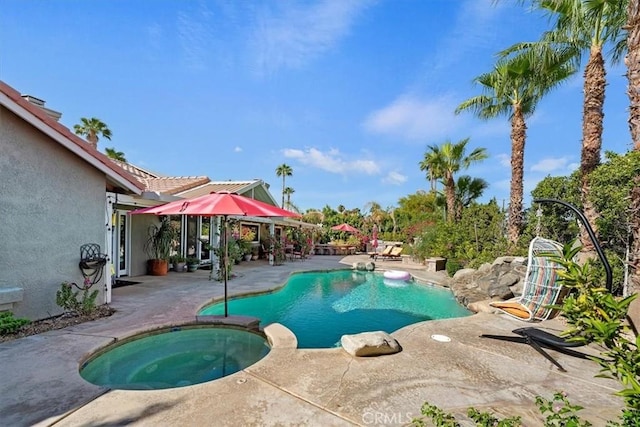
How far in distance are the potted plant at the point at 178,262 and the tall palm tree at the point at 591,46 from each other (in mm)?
14588

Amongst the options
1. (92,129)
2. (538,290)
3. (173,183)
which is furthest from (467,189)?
(92,129)

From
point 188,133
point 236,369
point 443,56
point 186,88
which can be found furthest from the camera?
point 188,133

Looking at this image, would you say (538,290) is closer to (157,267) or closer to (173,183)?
(157,267)

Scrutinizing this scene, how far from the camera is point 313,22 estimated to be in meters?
10.4

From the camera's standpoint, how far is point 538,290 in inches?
210

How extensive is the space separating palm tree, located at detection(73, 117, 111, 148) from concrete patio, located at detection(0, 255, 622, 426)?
2731cm

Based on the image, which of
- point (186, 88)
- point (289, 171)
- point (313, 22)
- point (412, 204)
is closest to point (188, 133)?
point (186, 88)

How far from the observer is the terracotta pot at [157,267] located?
13.0 meters

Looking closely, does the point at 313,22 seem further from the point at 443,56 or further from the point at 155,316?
the point at 155,316

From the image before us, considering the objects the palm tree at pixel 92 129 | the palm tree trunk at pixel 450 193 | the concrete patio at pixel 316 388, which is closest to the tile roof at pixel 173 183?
the concrete patio at pixel 316 388

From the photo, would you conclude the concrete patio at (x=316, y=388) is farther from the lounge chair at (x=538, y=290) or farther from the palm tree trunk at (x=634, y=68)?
the palm tree trunk at (x=634, y=68)

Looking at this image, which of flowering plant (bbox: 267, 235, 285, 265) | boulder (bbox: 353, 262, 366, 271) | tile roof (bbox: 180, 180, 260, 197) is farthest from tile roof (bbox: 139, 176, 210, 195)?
boulder (bbox: 353, 262, 366, 271)

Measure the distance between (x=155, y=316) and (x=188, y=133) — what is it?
16009 mm

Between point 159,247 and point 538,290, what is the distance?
1271cm
